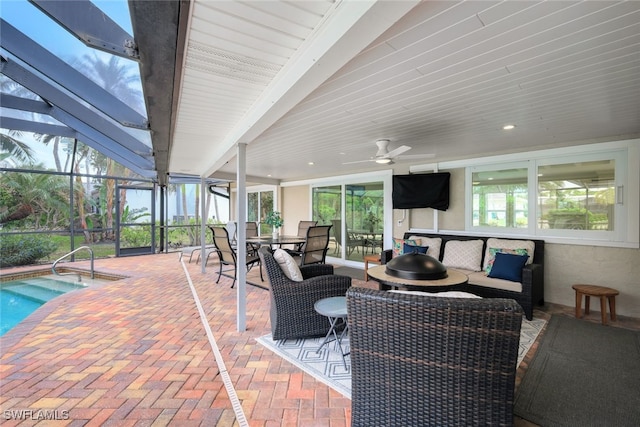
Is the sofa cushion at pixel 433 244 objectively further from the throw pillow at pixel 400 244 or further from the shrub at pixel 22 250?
the shrub at pixel 22 250

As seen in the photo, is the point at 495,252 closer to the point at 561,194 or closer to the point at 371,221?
the point at 561,194

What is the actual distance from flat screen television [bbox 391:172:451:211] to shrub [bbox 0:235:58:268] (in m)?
9.05

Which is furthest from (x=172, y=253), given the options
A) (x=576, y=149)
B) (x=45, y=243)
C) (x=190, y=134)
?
(x=576, y=149)

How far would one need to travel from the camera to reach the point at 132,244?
910 centimetres

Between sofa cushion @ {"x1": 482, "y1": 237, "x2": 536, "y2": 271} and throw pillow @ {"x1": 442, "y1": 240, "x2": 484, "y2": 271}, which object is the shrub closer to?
throw pillow @ {"x1": 442, "y1": 240, "x2": 484, "y2": 271}

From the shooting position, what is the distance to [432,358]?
145 cm

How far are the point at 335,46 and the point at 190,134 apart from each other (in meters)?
3.02

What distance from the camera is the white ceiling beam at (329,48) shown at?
4.09 ft

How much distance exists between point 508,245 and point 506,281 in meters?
0.83

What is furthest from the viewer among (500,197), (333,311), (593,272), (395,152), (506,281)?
(500,197)

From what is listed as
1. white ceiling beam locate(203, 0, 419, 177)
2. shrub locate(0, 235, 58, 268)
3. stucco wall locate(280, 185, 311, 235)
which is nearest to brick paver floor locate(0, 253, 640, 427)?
white ceiling beam locate(203, 0, 419, 177)

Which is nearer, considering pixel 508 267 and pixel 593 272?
pixel 508 267

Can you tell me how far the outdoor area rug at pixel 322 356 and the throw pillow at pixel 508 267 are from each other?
2.29 feet

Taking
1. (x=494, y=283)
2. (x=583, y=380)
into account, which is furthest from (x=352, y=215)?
(x=583, y=380)
